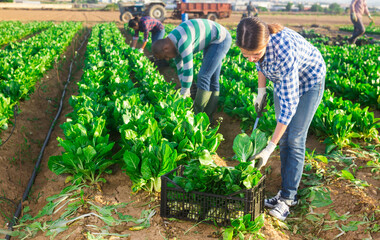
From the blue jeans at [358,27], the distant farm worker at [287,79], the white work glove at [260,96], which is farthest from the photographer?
the blue jeans at [358,27]

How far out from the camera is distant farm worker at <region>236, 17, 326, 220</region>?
2.50 m

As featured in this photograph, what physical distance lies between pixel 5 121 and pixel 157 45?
264 cm

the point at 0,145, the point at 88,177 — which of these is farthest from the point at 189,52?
the point at 0,145

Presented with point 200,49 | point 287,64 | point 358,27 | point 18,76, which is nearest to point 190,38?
point 200,49

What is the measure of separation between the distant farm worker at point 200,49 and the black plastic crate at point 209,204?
75.0 inches

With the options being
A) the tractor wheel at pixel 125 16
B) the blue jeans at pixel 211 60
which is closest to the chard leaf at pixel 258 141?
the blue jeans at pixel 211 60

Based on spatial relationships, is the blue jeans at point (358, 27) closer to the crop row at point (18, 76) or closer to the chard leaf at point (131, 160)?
the crop row at point (18, 76)

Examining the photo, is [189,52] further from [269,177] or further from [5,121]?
[5,121]

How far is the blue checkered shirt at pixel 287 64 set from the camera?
2.60 metres

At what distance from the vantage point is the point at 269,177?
4.09 meters

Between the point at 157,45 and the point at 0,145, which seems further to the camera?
the point at 0,145

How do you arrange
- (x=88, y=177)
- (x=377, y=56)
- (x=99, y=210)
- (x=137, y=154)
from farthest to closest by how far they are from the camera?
(x=377, y=56), (x=88, y=177), (x=137, y=154), (x=99, y=210)

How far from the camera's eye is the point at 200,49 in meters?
4.74

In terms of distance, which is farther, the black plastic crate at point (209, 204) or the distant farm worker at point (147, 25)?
the distant farm worker at point (147, 25)
